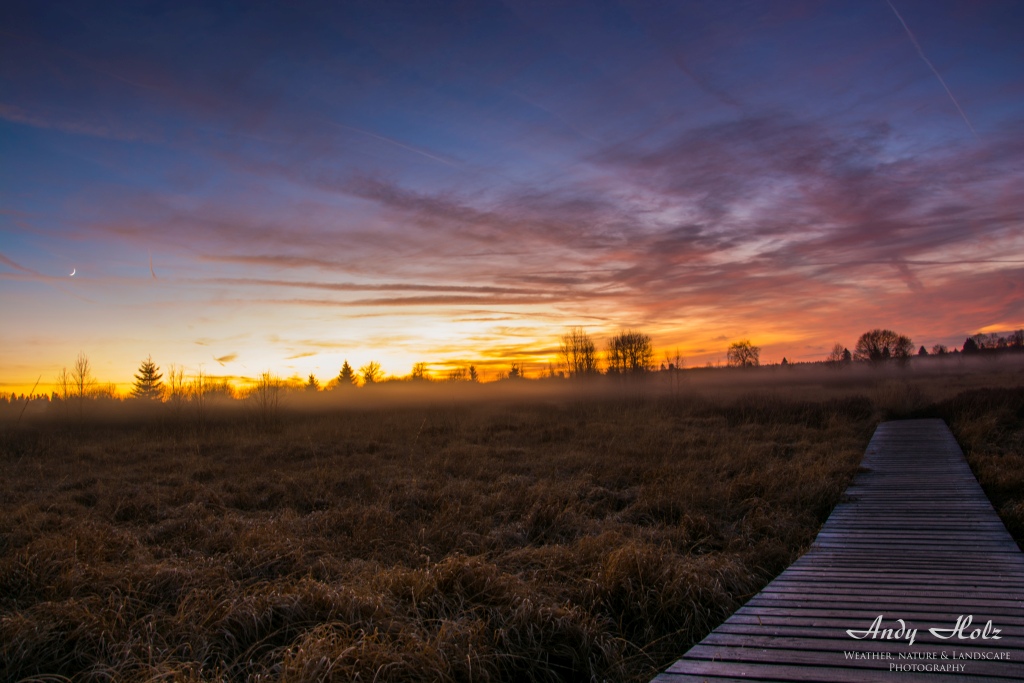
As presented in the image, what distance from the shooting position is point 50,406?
25891 millimetres

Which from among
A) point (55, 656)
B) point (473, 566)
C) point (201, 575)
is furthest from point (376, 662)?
point (201, 575)

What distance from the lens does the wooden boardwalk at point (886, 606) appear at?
3281 millimetres

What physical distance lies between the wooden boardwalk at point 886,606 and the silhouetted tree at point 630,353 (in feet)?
173

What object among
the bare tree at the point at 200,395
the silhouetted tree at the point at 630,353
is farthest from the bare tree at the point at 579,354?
the bare tree at the point at 200,395

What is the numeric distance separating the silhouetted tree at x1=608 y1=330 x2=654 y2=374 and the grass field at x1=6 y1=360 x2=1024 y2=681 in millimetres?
42771

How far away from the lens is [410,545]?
7.39m

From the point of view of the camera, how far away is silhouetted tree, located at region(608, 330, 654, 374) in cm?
6041

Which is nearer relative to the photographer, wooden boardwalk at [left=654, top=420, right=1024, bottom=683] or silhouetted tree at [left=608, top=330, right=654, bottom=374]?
wooden boardwalk at [left=654, top=420, right=1024, bottom=683]

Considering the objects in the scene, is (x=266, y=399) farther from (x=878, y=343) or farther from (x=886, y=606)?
(x=878, y=343)

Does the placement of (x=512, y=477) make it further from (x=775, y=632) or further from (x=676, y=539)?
(x=775, y=632)

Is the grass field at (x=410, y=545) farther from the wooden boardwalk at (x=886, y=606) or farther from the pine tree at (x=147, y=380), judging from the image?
the pine tree at (x=147, y=380)

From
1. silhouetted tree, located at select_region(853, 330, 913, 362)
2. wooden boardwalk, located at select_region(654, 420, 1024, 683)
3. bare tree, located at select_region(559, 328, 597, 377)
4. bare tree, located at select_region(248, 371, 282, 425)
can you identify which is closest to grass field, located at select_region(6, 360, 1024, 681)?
wooden boardwalk, located at select_region(654, 420, 1024, 683)

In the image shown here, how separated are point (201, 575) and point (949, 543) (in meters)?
7.65

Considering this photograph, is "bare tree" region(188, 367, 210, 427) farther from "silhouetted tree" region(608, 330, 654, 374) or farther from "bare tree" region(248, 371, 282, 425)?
"silhouetted tree" region(608, 330, 654, 374)
